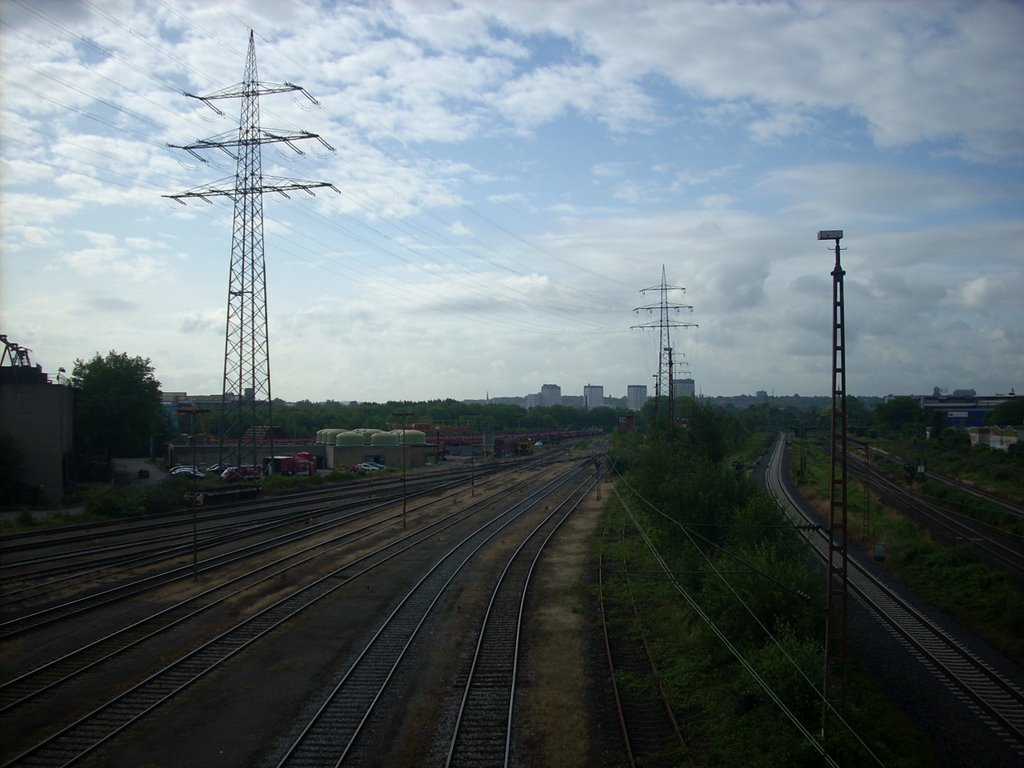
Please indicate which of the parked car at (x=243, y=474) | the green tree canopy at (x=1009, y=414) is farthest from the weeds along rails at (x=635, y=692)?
the green tree canopy at (x=1009, y=414)

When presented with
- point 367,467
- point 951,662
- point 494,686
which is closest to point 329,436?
point 367,467

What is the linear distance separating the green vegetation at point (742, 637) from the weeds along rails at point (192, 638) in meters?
6.71

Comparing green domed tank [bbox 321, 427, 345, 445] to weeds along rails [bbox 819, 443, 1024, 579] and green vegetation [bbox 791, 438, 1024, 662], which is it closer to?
weeds along rails [bbox 819, 443, 1024, 579]

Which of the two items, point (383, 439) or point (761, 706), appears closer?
point (761, 706)

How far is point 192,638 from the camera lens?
1571 cm

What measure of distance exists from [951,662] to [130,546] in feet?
78.9

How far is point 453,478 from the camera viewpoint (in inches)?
2151

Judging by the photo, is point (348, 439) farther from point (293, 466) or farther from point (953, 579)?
point (953, 579)

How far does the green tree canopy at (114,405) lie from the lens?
173 feet

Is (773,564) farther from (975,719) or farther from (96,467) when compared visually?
(96,467)

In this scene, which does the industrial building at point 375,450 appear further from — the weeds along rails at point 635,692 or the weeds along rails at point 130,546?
the weeds along rails at point 635,692

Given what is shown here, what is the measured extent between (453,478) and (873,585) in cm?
3583

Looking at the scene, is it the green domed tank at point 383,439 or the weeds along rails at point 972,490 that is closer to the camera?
the weeds along rails at point 972,490

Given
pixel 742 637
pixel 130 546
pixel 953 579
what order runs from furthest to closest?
pixel 130 546, pixel 953 579, pixel 742 637
